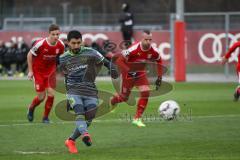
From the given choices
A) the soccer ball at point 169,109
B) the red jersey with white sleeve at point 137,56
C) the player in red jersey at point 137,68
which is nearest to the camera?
the soccer ball at point 169,109

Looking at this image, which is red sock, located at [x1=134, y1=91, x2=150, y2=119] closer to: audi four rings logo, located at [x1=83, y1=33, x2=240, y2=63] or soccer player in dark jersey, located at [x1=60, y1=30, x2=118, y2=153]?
soccer player in dark jersey, located at [x1=60, y1=30, x2=118, y2=153]

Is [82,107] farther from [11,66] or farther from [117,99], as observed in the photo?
[11,66]

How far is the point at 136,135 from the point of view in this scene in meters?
13.1

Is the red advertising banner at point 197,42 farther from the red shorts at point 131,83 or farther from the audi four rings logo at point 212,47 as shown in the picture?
the red shorts at point 131,83

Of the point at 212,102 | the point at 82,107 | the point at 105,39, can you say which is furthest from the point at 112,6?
the point at 82,107

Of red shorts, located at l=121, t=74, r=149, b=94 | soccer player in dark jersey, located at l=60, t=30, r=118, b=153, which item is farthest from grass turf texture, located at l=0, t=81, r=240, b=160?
red shorts, located at l=121, t=74, r=149, b=94

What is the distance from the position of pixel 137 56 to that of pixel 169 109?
4.43 feet

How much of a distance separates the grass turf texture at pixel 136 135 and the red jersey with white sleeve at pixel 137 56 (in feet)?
3.76

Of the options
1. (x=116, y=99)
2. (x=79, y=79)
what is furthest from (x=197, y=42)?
(x=79, y=79)

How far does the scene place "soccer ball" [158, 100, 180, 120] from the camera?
14633mm

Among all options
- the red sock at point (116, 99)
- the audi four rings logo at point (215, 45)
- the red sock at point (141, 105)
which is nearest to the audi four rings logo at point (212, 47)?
the audi four rings logo at point (215, 45)

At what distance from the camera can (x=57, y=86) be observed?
46.1ft

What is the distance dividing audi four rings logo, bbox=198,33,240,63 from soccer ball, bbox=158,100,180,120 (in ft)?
Answer: 49.7

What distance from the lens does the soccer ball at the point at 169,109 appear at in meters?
14.6
